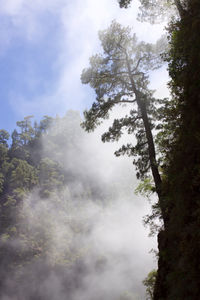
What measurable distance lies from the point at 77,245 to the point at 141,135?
227ft

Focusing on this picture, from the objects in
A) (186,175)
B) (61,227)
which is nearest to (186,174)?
(186,175)

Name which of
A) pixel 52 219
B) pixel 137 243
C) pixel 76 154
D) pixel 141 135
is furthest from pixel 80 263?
pixel 141 135

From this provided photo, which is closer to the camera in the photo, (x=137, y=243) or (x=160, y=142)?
(x=160, y=142)

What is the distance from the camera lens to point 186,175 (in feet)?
19.6

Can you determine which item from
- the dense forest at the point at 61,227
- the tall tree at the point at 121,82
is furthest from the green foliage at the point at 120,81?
the dense forest at the point at 61,227

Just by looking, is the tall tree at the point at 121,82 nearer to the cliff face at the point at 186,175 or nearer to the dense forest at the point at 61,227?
the cliff face at the point at 186,175

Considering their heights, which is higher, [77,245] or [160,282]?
[77,245]

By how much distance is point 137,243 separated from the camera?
271 ft

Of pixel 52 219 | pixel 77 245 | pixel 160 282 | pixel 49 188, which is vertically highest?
pixel 49 188

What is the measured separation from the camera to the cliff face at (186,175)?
5.05 m

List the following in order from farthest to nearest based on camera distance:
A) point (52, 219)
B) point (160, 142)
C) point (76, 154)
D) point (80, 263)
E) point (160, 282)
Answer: point (76, 154), point (52, 219), point (80, 263), point (160, 142), point (160, 282)

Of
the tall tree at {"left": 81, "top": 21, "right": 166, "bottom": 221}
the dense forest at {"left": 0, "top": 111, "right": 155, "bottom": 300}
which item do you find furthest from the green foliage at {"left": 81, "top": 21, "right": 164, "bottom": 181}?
the dense forest at {"left": 0, "top": 111, "right": 155, "bottom": 300}

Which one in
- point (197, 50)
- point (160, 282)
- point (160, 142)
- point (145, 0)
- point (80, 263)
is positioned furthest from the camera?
point (80, 263)

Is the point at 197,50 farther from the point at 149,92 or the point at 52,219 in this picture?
the point at 52,219
